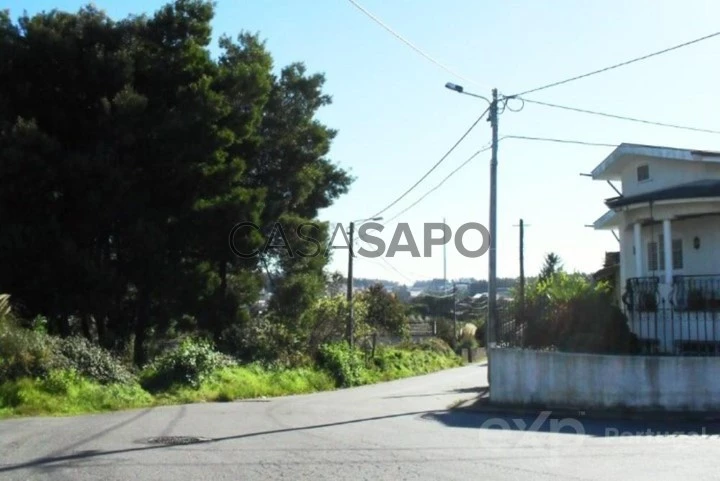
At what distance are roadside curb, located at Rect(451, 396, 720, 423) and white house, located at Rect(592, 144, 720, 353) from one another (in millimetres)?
2572

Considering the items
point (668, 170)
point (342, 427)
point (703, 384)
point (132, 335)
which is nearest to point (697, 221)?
point (668, 170)

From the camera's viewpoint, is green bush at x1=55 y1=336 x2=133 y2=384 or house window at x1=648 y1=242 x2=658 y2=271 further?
house window at x1=648 y1=242 x2=658 y2=271

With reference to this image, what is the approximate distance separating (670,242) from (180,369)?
14.0m

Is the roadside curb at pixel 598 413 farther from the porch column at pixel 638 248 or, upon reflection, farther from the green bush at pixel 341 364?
the green bush at pixel 341 364

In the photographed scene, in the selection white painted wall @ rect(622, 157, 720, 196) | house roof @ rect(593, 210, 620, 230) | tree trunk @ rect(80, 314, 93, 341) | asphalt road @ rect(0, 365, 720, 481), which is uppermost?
white painted wall @ rect(622, 157, 720, 196)

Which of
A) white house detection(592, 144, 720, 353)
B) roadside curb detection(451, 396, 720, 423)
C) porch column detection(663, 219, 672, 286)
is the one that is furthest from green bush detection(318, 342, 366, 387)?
porch column detection(663, 219, 672, 286)

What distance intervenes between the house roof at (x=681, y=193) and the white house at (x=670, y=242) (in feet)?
0.08

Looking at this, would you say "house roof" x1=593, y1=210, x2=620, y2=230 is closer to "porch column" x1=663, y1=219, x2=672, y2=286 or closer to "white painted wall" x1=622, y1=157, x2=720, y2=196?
"white painted wall" x1=622, y1=157, x2=720, y2=196

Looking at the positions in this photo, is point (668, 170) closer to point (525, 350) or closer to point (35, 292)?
point (525, 350)

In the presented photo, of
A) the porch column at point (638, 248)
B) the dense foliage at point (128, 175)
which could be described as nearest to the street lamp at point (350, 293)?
the dense foliage at point (128, 175)

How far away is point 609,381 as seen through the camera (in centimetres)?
1861

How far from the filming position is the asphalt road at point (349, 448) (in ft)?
34.9

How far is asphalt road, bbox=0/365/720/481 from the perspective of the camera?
1065cm

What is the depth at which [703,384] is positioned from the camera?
1794 cm
